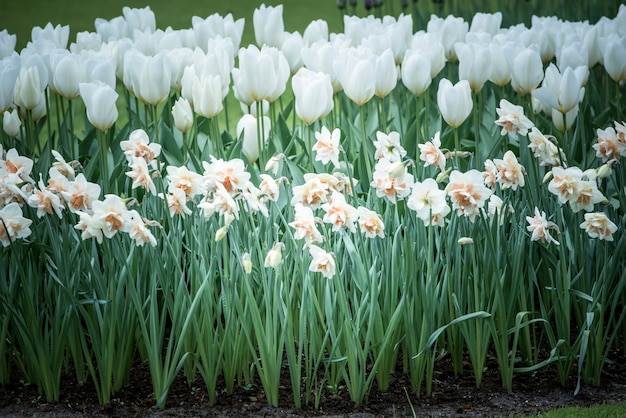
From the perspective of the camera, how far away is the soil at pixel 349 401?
266 centimetres

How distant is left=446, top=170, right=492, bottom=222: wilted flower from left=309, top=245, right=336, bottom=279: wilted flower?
0.44 meters

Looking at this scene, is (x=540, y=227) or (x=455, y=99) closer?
(x=540, y=227)

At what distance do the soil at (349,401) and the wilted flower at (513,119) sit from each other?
87 cm

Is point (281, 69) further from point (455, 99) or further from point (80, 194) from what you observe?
point (80, 194)

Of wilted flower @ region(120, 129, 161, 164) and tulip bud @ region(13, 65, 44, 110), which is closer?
wilted flower @ region(120, 129, 161, 164)

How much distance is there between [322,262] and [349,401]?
586 mm

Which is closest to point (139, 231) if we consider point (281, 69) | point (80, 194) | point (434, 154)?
point (80, 194)

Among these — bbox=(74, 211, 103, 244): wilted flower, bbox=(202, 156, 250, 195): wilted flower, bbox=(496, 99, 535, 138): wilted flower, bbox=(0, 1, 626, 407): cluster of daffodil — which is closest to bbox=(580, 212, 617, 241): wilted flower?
bbox=(0, 1, 626, 407): cluster of daffodil

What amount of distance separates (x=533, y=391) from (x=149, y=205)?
150cm

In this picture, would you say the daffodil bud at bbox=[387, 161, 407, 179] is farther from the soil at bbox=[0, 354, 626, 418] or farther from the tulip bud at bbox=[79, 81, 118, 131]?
the tulip bud at bbox=[79, 81, 118, 131]

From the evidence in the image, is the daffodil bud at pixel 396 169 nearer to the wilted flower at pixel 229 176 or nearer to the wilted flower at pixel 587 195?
the wilted flower at pixel 229 176

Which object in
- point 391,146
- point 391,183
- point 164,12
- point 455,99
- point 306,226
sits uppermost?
point 164,12

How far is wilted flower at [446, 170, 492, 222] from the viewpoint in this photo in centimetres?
253

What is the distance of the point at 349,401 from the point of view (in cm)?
273
